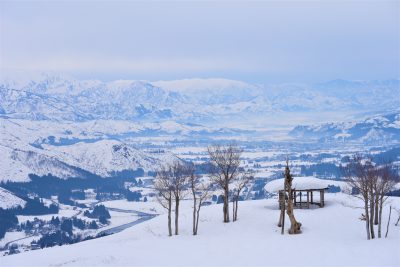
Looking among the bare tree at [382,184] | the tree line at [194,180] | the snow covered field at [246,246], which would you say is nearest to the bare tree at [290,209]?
the snow covered field at [246,246]

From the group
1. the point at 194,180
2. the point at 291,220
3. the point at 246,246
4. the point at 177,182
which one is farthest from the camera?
the point at 194,180

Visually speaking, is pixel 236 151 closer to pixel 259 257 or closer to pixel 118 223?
pixel 259 257

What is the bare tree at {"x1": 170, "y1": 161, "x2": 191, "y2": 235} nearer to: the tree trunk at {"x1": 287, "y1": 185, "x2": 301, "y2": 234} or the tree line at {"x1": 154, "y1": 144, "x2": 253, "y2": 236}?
the tree line at {"x1": 154, "y1": 144, "x2": 253, "y2": 236}

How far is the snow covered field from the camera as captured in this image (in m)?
46.0

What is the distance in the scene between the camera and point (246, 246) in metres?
51.3

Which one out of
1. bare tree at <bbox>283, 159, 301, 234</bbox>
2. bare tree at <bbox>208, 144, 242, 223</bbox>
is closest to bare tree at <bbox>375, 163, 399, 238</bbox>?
bare tree at <bbox>283, 159, 301, 234</bbox>

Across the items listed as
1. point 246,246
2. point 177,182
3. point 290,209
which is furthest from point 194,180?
point 246,246

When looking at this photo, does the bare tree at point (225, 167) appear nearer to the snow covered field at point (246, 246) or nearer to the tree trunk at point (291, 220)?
the snow covered field at point (246, 246)

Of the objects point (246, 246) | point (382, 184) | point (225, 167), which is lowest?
point (246, 246)

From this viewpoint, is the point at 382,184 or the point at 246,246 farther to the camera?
the point at 382,184

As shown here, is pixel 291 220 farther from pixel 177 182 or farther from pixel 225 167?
pixel 177 182

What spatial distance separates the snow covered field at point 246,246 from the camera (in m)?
46.0

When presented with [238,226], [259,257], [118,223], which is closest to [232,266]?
[259,257]

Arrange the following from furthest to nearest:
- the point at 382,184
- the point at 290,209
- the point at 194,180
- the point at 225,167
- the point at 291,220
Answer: the point at 194,180 → the point at 225,167 → the point at 291,220 → the point at 290,209 → the point at 382,184
